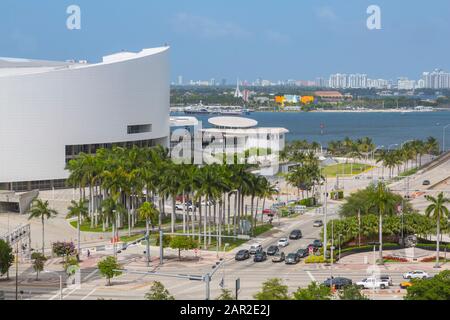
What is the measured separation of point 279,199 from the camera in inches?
2645

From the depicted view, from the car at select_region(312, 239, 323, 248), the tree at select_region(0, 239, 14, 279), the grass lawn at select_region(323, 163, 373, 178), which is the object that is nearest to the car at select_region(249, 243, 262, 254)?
the car at select_region(312, 239, 323, 248)

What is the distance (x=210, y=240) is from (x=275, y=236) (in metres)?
4.94

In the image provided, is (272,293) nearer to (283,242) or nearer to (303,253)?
(303,253)

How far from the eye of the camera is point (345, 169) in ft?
300

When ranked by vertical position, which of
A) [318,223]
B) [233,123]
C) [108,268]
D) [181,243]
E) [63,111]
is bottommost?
[318,223]

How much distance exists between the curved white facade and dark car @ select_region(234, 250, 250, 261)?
28.3 meters

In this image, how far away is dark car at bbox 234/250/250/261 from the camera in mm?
41469

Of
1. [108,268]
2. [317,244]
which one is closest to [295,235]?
[317,244]

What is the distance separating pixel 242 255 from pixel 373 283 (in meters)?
9.49

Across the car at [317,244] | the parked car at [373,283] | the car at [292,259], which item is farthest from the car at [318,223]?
the parked car at [373,283]

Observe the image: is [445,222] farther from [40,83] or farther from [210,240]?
A: [40,83]

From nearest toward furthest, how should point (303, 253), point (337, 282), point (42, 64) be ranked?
point (337, 282)
point (303, 253)
point (42, 64)

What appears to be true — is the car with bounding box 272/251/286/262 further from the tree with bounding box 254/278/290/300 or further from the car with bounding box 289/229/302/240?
the tree with bounding box 254/278/290/300
